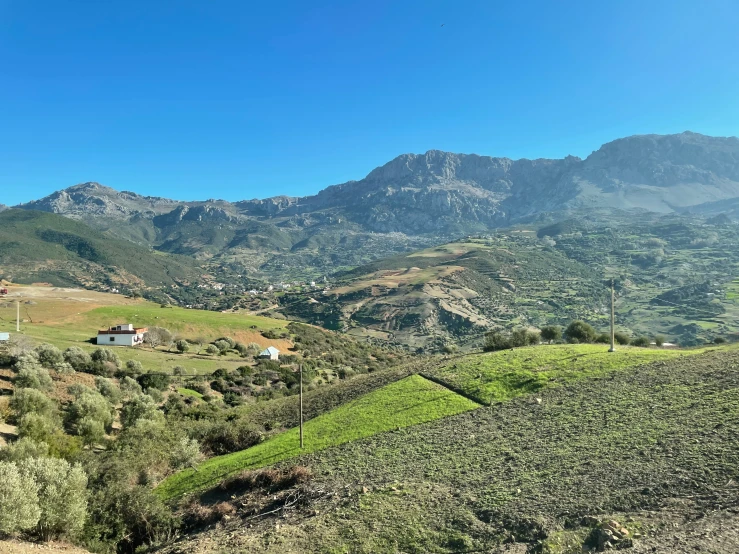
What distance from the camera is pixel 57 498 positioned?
15.2 m

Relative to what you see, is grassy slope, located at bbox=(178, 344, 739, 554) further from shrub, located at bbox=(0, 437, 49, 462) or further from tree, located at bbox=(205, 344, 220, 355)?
tree, located at bbox=(205, 344, 220, 355)

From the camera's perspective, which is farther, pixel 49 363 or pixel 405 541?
pixel 49 363

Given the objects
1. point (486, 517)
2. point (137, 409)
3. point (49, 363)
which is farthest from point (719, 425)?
point (49, 363)

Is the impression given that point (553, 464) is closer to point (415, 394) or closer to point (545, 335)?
point (415, 394)

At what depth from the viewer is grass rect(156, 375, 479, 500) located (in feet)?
71.6

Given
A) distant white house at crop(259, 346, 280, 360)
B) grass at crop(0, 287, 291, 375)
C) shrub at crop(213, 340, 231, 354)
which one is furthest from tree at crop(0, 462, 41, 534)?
shrub at crop(213, 340, 231, 354)

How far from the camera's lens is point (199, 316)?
301ft

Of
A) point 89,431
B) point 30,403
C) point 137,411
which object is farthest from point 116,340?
point 89,431

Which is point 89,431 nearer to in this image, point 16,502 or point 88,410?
point 88,410

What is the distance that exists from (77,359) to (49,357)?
3164 millimetres

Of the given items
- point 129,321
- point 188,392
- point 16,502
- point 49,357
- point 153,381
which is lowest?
point 188,392

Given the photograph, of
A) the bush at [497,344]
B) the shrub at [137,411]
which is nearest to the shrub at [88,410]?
the shrub at [137,411]

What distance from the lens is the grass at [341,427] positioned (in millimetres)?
21812

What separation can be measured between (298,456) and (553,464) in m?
11.6
